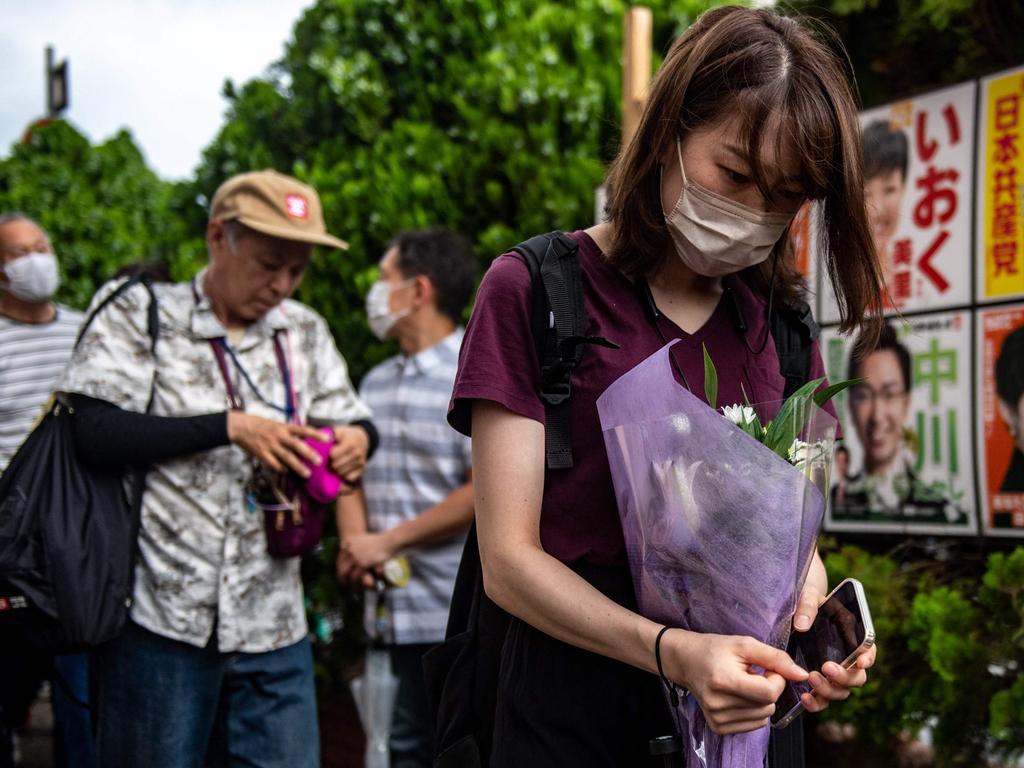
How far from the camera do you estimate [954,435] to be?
3.21 metres

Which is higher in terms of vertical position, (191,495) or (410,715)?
(191,495)

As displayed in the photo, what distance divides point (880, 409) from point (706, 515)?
7.00 feet

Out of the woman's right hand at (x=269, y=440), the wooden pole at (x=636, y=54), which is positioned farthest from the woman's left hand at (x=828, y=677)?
the wooden pole at (x=636, y=54)

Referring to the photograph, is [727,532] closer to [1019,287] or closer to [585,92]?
[1019,287]

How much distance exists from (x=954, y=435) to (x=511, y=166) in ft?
8.09

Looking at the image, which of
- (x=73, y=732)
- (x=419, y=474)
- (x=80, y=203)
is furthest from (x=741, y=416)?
(x=80, y=203)

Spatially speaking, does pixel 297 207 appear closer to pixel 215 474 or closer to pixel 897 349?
pixel 215 474

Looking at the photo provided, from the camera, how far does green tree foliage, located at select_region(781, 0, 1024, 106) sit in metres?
3.42

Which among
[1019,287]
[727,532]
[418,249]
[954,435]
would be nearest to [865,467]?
[954,435]

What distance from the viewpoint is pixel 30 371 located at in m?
4.41

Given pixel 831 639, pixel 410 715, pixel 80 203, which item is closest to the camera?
pixel 831 639

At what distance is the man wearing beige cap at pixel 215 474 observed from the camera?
286cm

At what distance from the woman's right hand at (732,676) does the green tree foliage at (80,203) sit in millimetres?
7486

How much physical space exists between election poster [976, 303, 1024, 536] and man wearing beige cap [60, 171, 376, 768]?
1.82m
